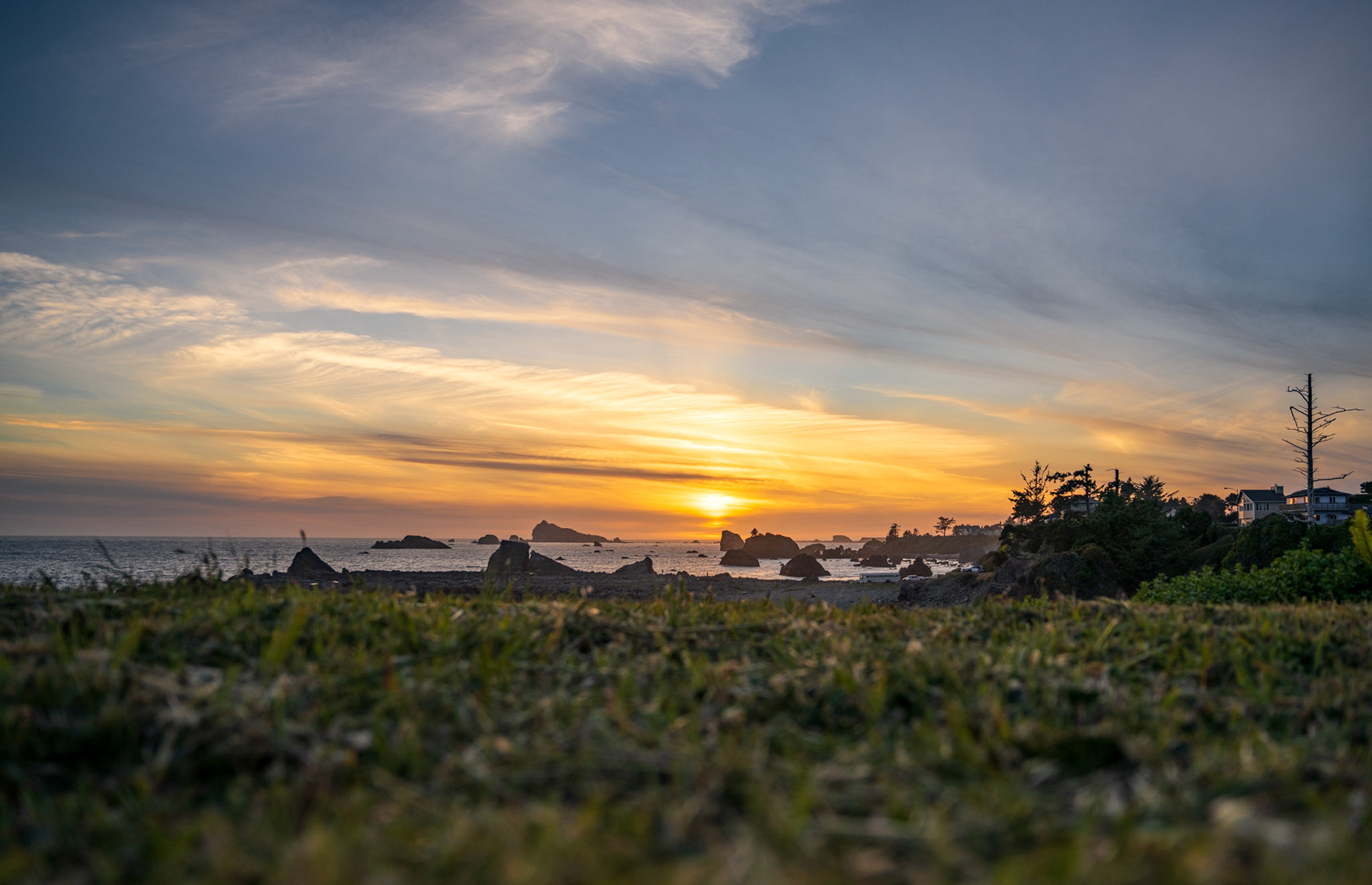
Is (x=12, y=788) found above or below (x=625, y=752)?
below

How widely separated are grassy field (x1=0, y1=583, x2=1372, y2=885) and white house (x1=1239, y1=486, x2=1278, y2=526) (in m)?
115

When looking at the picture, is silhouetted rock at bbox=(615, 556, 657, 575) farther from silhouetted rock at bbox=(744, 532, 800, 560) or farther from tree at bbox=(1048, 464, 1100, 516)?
silhouetted rock at bbox=(744, 532, 800, 560)

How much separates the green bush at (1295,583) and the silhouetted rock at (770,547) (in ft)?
516

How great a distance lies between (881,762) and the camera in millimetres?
2180

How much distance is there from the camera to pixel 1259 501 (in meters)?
99.8

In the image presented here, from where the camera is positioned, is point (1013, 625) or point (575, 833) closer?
point (575, 833)

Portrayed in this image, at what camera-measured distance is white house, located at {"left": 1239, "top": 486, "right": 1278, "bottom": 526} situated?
97750 millimetres

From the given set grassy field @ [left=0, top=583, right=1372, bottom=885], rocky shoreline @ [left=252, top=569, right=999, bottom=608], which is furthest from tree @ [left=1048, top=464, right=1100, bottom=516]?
grassy field @ [left=0, top=583, right=1372, bottom=885]

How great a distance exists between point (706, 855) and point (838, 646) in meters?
2.13

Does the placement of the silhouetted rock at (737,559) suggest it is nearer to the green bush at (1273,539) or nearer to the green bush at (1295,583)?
the green bush at (1273,539)

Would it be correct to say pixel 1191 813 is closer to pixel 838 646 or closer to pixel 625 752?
pixel 625 752

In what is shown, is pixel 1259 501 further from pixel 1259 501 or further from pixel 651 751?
pixel 651 751

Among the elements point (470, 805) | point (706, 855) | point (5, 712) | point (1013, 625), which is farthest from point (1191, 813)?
point (5, 712)

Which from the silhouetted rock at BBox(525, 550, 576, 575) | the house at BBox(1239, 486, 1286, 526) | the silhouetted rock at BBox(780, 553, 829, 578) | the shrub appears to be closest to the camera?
the shrub
